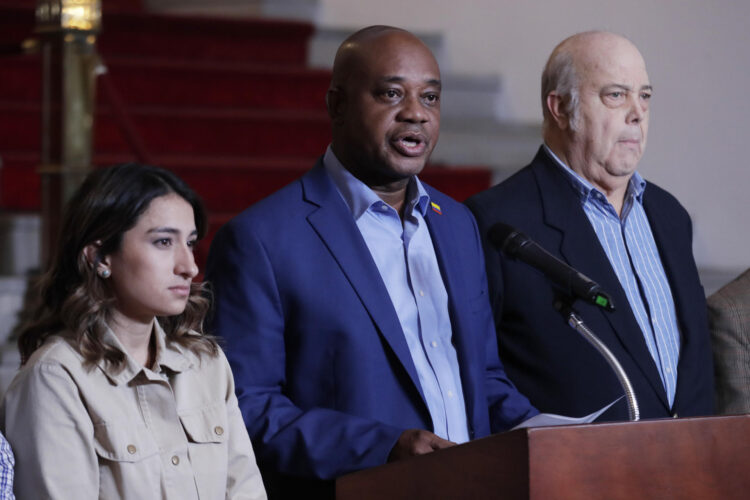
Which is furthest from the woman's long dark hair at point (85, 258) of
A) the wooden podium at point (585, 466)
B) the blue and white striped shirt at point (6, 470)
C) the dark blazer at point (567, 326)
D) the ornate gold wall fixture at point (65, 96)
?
the ornate gold wall fixture at point (65, 96)

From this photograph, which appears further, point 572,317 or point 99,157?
point 99,157

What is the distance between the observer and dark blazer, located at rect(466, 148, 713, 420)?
2.27 metres

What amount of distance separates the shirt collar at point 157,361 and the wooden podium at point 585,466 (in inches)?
13.8

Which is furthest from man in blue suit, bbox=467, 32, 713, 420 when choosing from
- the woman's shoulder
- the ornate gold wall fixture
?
the ornate gold wall fixture

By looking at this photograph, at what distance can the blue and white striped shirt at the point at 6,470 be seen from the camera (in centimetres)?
160

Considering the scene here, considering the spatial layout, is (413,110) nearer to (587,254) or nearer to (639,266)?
(587,254)

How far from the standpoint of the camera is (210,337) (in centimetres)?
A: 190

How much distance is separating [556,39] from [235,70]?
1283 mm

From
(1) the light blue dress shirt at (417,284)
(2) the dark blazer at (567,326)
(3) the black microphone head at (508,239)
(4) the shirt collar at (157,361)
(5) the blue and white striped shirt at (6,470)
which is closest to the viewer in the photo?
(5) the blue and white striped shirt at (6,470)

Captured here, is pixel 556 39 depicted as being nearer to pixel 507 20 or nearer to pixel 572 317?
pixel 507 20

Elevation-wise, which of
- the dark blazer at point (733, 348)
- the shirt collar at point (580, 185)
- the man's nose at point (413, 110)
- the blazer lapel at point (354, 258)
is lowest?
the dark blazer at point (733, 348)

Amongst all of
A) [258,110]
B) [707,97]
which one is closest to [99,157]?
[258,110]

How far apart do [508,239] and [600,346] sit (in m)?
0.22

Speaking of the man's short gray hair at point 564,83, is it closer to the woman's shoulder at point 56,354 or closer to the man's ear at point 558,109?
the man's ear at point 558,109
